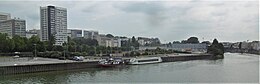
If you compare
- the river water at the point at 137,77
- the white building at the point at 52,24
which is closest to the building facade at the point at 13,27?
the white building at the point at 52,24

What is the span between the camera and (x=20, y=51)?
38.5 meters

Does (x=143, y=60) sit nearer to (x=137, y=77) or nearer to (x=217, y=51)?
(x=137, y=77)

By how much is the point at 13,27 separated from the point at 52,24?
1001cm

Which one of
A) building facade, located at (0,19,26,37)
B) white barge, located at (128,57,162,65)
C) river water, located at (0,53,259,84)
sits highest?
building facade, located at (0,19,26,37)

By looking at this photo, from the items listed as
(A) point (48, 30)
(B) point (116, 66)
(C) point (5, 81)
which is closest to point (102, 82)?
(C) point (5, 81)

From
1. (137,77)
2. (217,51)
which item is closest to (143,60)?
(137,77)

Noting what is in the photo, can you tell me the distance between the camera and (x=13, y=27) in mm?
74562

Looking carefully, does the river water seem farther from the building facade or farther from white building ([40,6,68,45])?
the building facade

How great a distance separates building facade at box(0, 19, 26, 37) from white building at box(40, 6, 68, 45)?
5148mm

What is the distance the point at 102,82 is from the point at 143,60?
61.2 ft

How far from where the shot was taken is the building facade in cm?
7483

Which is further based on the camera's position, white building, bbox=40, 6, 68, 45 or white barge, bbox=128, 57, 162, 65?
white building, bbox=40, 6, 68, 45

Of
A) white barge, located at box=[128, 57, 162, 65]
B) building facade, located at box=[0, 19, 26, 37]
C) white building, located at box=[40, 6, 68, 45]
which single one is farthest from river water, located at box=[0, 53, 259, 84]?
building facade, located at box=[0, 19, 26, 37]

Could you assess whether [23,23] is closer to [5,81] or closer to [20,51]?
[20,51]
